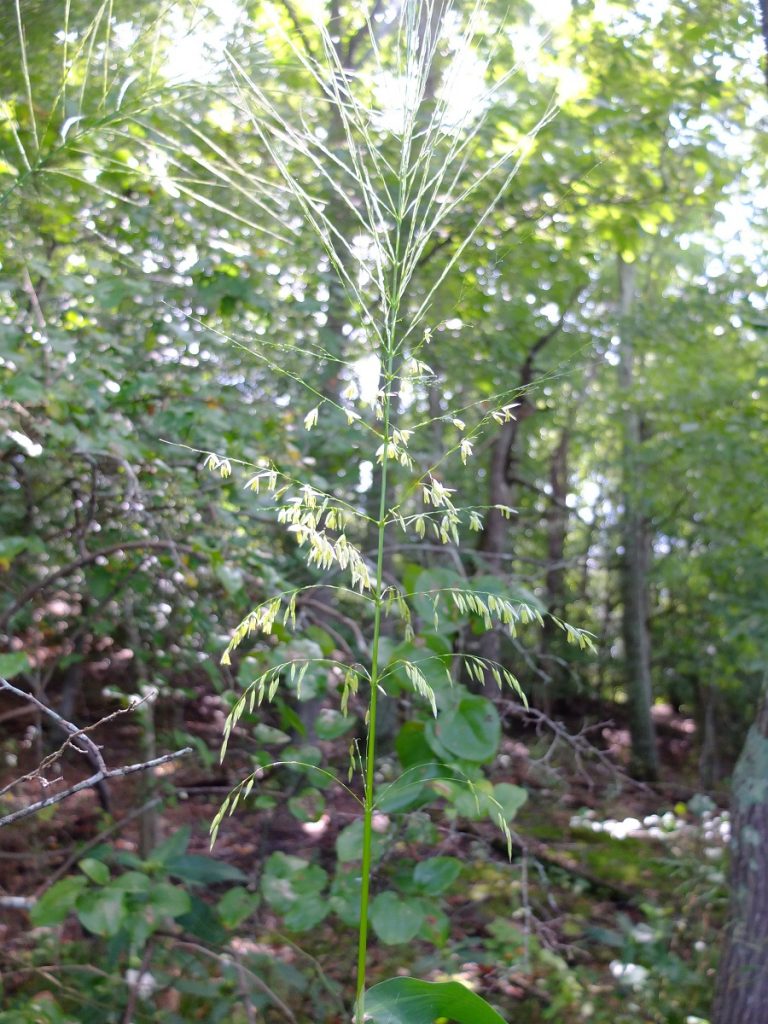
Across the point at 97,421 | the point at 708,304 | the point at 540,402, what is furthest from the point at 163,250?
the point at 540,402

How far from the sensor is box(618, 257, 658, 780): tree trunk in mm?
9023

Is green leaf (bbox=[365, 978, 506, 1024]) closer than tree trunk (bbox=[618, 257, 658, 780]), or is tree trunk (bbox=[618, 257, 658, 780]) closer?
Answer: green leaf (bbox=[365, 978, 506, 1024])

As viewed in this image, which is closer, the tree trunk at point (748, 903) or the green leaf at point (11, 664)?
the green leaf at point (11, 664)

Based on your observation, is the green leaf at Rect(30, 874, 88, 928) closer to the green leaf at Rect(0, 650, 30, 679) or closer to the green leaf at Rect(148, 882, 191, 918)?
the green leaf at Rect(148, 882, 191, 918)

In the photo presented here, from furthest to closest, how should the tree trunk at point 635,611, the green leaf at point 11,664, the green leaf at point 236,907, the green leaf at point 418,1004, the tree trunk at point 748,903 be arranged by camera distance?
the tree trunk at point 635,611 → the tree trunk at point 748,903 → the green leaf at point 236,907 → the green leaf at point 11,664 → the green leaf at point 418,1004

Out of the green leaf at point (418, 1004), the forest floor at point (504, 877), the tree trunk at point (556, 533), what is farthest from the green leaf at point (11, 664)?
the tree trunk at point (556, 533)

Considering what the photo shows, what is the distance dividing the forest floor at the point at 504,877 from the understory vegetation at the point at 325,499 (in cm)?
3

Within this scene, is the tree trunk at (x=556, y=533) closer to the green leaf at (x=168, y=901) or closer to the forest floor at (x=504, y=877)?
the forest floor at (x=504, y=877)

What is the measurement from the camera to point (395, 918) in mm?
2182

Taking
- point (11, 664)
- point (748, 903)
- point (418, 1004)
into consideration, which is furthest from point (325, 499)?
point (748, 903)

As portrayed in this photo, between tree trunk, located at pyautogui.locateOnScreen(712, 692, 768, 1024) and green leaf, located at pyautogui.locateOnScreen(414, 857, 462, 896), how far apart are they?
122cm

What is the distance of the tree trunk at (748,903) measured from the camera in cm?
297

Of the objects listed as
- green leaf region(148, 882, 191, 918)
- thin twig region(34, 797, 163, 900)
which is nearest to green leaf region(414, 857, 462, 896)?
green leaf region(148, 882, 191, 918)

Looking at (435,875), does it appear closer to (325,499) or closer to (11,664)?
(11,664)
